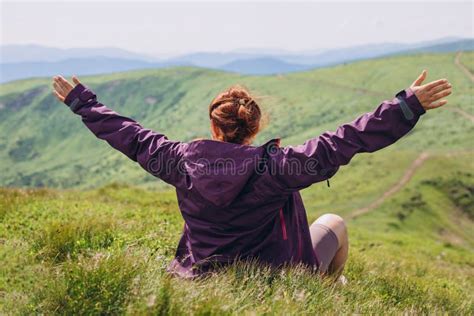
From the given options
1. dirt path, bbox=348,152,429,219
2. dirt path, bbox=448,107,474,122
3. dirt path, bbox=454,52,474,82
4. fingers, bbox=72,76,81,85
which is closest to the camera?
fingers, bbox=72,76,81,85

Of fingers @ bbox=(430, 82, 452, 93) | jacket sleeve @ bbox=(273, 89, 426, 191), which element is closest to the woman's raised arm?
jacket sleeve @ bbox=(273, 89, 426, 191)

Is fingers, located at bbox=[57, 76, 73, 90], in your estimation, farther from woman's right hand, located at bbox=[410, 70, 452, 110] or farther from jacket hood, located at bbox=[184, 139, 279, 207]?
woman's right hand, located at bbox=[410, 70, 452, 110]

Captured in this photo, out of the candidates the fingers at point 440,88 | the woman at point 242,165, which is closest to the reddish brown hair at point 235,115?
the woman at point 242,165

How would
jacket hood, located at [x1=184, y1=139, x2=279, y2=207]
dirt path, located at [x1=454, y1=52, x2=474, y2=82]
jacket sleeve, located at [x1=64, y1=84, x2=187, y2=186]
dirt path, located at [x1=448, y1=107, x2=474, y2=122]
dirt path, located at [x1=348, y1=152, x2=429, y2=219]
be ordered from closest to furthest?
jacket hood, located at [x1=184, y1=139, x2=279, y2=207] < jacket sleeve, located at [x1=64, y1=84, x2=187, y2=186] < dirt path, located at [x1=348, y1=152, x2=429, y2=219] < dirt path, located at [x1=448, y1=107, x2=474, y2=122] < dirt path, located at [x1=454, y1=52, x2=474, y2=82]

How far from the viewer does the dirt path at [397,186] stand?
4808 centimetres

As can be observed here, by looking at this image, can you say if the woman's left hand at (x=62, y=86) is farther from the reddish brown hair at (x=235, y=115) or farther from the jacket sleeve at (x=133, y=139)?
the reddish brown hair at (x=235, y=115)

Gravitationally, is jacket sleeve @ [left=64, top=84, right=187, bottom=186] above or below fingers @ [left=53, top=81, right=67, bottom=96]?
below

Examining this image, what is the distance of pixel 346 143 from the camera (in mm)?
3969

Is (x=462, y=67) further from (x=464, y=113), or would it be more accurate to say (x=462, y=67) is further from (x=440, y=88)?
(x=440, y=88)

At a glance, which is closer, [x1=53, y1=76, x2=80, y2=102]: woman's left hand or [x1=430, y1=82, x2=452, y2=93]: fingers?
[x1=430, y1=82, x2=452, y2=93]: fingers

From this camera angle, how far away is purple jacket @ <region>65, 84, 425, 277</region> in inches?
157

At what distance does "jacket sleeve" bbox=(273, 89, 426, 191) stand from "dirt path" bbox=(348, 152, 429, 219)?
42.7m

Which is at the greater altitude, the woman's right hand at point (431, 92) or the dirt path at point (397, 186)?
the woman's right hand at point (431, 92)

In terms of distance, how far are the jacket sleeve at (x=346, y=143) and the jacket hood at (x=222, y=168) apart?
0.78ft
